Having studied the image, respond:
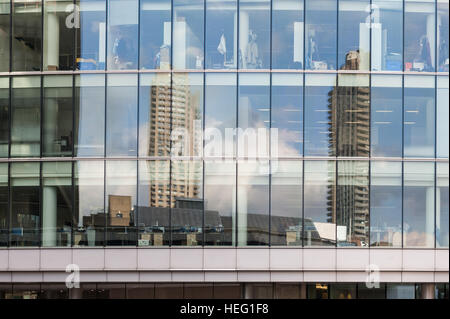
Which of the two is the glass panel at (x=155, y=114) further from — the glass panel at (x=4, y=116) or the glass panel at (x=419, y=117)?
the glass panel at (x=419, y=117)

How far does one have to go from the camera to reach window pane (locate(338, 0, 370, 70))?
24984 millimetres

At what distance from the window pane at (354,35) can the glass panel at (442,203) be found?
4451 mm

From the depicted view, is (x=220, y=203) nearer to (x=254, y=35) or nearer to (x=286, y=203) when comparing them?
(x=286, y=203)

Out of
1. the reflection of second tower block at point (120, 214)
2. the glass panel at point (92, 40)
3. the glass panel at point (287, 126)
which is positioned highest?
the glass panel at point (92, 40)

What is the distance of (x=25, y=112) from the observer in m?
25.2

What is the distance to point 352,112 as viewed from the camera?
81.8 ft

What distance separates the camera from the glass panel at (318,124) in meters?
24.9

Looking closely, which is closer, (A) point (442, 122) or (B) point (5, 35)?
(A) point (442, 122)

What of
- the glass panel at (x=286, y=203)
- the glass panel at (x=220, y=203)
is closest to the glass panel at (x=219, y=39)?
the glass panel at (x=220, y=203)

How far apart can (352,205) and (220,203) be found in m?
4.54

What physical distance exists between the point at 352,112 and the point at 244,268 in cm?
655

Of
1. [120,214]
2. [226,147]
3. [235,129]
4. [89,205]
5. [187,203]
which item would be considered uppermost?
[235,129]

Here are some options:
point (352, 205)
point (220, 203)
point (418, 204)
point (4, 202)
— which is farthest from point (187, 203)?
point (418, 204)
